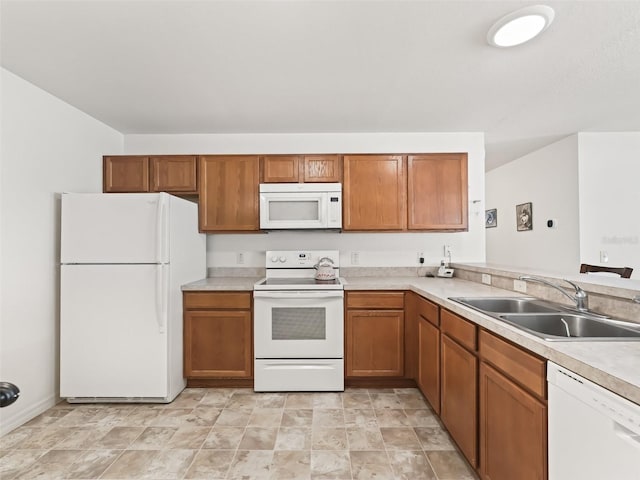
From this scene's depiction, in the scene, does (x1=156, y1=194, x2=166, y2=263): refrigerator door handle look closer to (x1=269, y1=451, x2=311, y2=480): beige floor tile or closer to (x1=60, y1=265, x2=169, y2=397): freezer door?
(x1=60, y1=265, x2=169, y2=397): freezer door

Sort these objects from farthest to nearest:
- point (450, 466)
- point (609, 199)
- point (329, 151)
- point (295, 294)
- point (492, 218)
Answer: point (492, 218)
point (609, 199)
point (329, 151)
point (295, 294)
point (450, 466)

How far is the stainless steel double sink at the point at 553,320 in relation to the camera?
1370 millimetres

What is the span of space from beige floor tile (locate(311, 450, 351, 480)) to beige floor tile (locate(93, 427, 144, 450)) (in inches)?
45.7

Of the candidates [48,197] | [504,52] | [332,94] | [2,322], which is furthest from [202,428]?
[504,52]

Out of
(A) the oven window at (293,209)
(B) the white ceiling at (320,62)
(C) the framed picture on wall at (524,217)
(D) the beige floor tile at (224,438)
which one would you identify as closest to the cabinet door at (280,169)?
(A) the oven window at (293,209)

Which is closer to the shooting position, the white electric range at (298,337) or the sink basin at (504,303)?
the sink basin at (504,303)

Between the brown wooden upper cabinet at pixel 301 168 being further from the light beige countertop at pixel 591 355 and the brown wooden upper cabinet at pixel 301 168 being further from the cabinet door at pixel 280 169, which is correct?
the light beige countertop at pixel 591 355

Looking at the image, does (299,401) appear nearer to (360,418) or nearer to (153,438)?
(360,418)

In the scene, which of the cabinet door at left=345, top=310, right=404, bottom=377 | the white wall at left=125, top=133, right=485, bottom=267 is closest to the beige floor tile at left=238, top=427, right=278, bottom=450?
the cabinet door at left=345, top=310, right=404, bottom=377

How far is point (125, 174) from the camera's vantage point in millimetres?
3127

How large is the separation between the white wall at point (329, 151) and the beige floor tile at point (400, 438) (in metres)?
1.60

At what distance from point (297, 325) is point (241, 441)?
92 cm

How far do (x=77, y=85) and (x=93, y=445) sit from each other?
243cm

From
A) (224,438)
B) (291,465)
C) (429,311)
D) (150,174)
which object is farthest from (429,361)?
(150,174)
